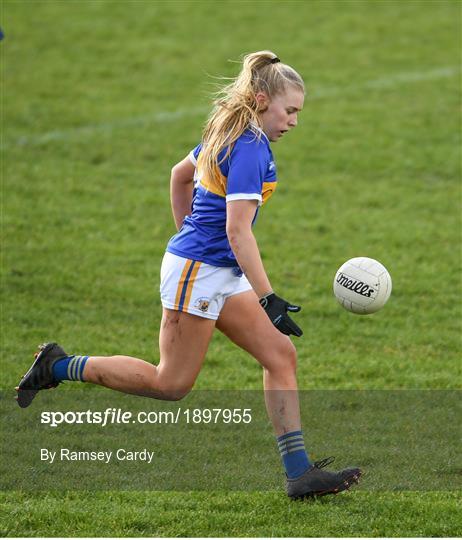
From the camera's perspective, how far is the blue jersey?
5609mm

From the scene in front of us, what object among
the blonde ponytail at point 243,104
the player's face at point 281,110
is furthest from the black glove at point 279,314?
the player's face at point 281,110

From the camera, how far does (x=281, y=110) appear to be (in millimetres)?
5832

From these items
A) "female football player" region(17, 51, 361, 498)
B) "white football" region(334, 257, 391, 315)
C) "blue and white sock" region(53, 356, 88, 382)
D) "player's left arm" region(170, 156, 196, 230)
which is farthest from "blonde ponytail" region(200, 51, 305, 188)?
"blue and white sock" region(53, 356, 88, 382)

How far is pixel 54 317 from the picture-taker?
9.42 metres

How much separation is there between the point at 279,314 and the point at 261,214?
695cm

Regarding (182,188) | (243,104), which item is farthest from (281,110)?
(182,188)

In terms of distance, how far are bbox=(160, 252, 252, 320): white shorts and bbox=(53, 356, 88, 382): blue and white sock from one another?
62 cm

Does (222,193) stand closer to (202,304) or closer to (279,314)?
(202,304)

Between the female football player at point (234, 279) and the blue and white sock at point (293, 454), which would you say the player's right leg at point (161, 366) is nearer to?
the female football player at point (234, 279)

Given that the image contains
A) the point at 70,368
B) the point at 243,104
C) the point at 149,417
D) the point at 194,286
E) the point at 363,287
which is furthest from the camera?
the point at 149,417

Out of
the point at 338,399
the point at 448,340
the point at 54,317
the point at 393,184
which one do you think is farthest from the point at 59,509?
the point at 393,184

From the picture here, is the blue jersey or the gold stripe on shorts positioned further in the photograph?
the gold stripe on shorts

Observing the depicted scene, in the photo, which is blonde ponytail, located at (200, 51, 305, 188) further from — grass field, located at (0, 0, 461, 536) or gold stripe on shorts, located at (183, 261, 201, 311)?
grass field, located at (0, 0, 461, 536)

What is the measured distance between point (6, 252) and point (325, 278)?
117 inches
